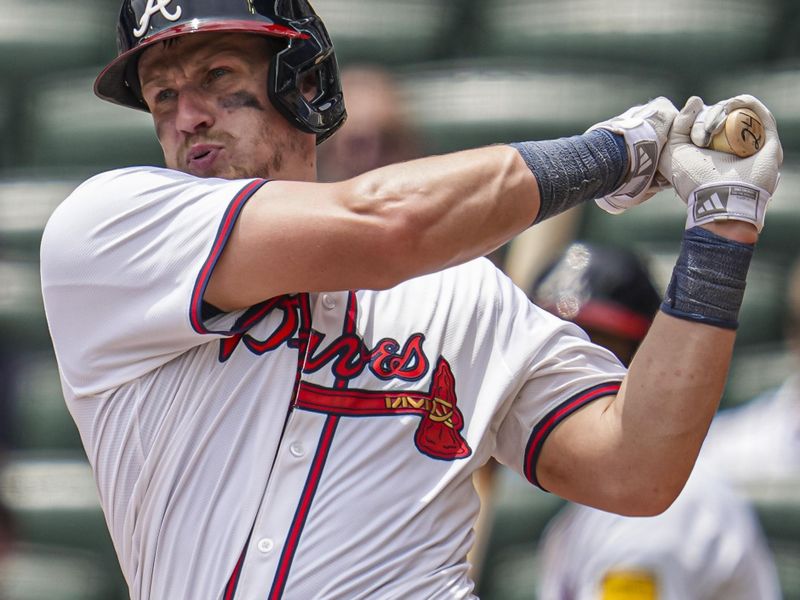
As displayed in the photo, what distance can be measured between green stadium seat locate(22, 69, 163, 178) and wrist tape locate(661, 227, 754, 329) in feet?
9.98

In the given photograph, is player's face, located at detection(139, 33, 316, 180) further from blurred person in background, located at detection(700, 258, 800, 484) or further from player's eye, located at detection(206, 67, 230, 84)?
blurred person in background, located at detection(700, 258, 800, 484)

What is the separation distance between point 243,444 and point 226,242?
247mm

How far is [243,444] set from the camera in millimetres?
1595

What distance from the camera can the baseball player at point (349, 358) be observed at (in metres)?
1.55

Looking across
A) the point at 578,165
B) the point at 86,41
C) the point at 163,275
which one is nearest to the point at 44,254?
the point at 163,275

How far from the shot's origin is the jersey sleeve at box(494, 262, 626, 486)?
5.76 ft

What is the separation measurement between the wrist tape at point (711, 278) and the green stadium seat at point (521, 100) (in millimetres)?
2593

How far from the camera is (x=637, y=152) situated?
1.66 meters

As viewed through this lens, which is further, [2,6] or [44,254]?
[2,6]

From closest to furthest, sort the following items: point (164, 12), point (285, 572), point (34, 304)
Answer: point (285, 572)
point (164, 12)
point (34, 304)

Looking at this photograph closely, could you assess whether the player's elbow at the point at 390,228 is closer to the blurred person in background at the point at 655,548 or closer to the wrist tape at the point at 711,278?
the wrist tape at the point at 711,278

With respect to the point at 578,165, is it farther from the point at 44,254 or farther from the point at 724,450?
the point at 724,450

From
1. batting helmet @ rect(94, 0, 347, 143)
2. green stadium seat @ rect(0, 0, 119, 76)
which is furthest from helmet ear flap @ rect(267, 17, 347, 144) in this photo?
green stadium seat @ rect(0, 0, 119, 76)

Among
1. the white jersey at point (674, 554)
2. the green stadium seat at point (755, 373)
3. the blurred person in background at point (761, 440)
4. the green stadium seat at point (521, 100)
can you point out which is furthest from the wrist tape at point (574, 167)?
the green stadium seat at point (521, 100)
